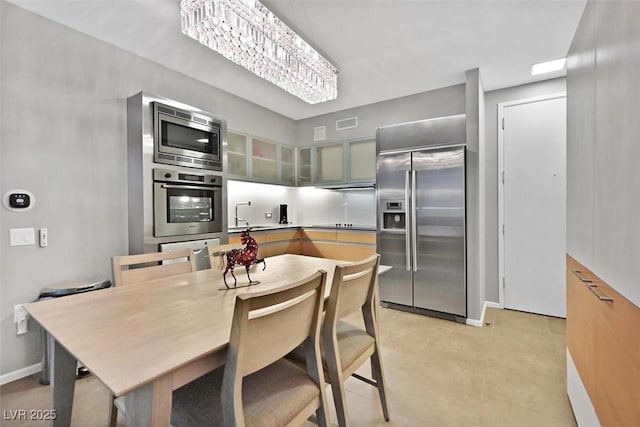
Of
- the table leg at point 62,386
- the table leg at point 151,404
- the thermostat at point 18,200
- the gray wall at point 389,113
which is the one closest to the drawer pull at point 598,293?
the table leg at point 151,404

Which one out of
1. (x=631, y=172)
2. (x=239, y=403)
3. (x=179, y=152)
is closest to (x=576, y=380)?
(x=631, y=172)

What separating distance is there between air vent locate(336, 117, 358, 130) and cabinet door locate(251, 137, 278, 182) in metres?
1.07

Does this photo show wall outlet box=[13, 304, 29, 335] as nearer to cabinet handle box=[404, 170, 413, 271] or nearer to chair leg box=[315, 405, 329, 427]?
chair leg box=[315, 405, 329, 427]

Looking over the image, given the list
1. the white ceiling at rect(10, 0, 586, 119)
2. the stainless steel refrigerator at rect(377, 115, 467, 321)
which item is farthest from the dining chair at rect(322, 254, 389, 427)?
the white ceiling at rect(10, 0, 586, 119)

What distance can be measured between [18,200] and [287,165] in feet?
10.9

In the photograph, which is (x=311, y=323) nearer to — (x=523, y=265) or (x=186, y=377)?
(x=186, y=377)

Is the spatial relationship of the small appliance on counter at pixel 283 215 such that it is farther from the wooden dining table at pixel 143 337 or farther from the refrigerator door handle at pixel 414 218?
the wooden dining table at pixel 143 337

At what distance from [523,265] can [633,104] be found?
3081mm

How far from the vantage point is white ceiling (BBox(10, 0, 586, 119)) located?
2.13 metres

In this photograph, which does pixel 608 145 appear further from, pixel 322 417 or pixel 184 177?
pixel 184 177

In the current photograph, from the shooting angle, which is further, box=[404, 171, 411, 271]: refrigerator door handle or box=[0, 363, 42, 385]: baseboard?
box=[404, 171, 411, 271]: refrigerator door handle

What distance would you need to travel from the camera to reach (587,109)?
56.8 inches

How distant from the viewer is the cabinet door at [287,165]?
476 centimetres

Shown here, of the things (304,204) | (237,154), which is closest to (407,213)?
(304,204)
